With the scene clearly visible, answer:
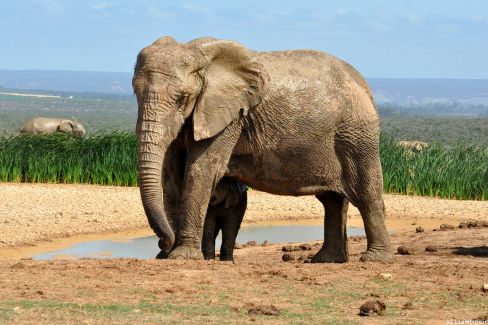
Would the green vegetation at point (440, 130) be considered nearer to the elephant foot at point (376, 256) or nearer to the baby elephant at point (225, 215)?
the elephant foot at point (376, 256)

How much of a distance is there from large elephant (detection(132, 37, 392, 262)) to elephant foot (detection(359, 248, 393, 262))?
12 millimetres

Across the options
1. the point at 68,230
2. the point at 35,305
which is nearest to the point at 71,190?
the point at 68,230

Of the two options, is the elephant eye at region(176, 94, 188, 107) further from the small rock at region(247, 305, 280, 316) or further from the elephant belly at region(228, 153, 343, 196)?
the small rock at region(247, 305, 280, 316)

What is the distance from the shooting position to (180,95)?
10688mm

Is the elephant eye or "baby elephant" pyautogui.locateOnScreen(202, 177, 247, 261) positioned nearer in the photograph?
the elephant eye

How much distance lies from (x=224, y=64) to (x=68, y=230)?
6574 mm

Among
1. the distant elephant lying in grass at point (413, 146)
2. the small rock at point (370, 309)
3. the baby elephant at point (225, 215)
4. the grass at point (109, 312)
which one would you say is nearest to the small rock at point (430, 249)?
the baby elephant at point (225, 215)

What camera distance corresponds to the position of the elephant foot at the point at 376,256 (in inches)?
482

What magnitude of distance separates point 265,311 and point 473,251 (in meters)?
6.08

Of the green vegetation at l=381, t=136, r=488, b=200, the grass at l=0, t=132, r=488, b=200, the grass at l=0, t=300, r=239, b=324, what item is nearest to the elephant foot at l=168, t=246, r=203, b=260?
the grass at l=0, t=300, r=239, b=324

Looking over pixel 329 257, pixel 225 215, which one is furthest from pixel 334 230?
pixel 225 215

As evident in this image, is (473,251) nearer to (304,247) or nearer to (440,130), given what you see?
(304,247)

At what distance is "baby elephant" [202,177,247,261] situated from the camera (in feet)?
39.1

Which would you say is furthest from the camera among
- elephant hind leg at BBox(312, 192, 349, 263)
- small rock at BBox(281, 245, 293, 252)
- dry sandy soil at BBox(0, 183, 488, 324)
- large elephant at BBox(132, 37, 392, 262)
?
small rock at BBox(281, 245, 293, 252)
